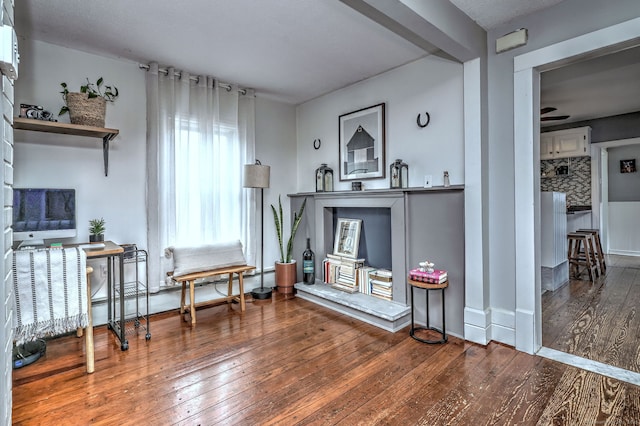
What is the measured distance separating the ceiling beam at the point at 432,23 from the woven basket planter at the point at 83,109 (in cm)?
215

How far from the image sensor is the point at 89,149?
293cm

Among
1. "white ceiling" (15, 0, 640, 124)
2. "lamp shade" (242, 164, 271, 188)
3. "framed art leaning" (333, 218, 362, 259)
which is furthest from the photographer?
"framed art leaning" (333, 218, 362, 259)

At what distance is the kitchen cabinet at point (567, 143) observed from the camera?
5484mm

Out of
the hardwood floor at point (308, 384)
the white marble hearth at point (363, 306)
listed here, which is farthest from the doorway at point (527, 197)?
the white marble hearth at point (363, 306)

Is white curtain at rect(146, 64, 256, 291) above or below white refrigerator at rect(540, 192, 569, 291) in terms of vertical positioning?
above

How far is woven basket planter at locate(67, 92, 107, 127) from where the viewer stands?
2.60m

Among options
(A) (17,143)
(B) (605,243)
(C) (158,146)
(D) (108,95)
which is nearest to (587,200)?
(B) (605,243)

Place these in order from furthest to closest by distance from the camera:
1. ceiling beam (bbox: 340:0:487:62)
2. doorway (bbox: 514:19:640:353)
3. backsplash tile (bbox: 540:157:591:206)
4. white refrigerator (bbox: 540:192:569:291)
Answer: backsplash tile (bbox: 540:157:591:206), white refrigerator (bbox: 540:192:569:291), doorway (bbox: 514:19:640:353), ceiling beam (bbox: 340:0:487:62)

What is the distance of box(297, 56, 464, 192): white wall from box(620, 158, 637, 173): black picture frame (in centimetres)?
521

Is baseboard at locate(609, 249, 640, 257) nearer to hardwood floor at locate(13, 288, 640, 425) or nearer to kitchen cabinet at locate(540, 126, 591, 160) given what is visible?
kitchen cabinet at locate(540, 126, 591, 160)

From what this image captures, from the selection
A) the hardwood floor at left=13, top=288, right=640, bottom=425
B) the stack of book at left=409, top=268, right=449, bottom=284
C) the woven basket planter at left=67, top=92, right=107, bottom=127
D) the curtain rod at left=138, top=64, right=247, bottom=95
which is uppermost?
the curtain rod at left=138, top=64, right=247, bottom=95

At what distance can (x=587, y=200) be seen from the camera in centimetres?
569

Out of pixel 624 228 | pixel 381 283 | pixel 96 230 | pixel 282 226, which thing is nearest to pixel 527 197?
pixel 381 283

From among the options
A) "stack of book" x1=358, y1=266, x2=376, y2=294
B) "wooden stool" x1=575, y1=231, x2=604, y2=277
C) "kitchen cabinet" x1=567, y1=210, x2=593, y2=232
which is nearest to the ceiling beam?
"stack of book" x1=358, y1=266, x2=376, y2=294
